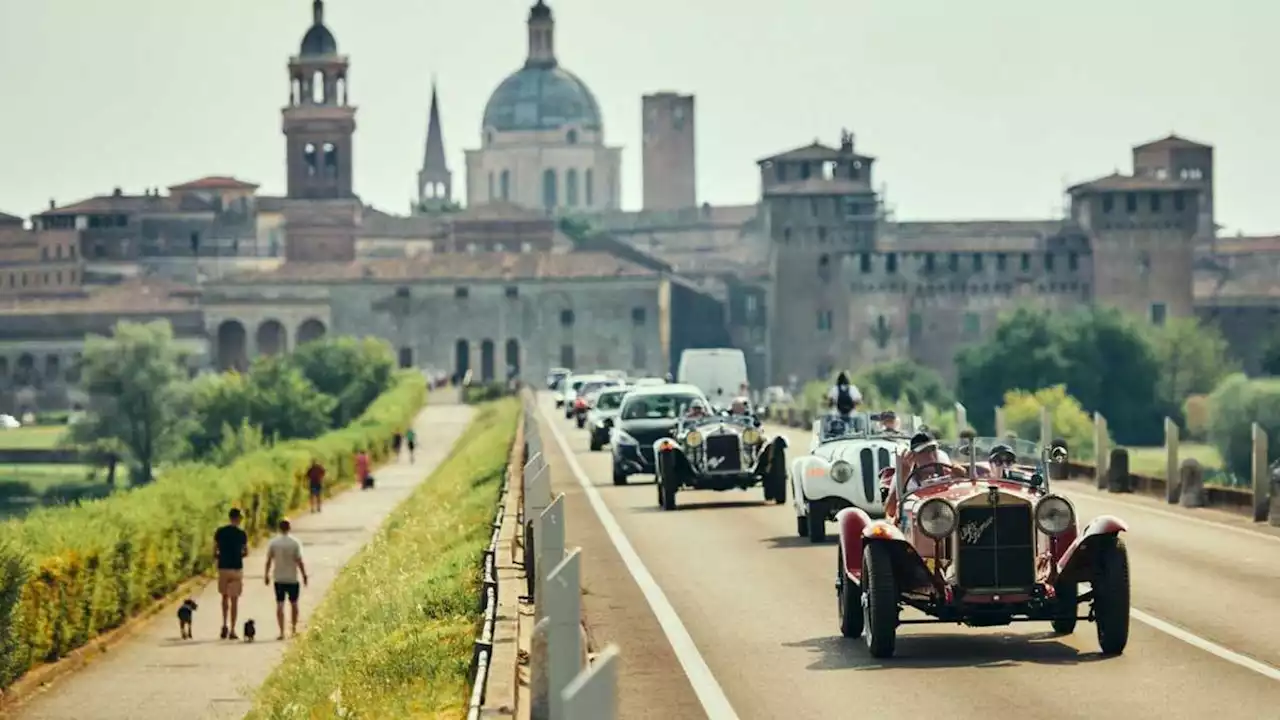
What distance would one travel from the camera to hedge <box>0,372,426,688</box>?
25797 mm

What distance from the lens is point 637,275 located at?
14500 centimetres

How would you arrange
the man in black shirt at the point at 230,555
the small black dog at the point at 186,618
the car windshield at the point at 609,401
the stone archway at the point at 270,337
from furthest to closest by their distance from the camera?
the stone archway at the point at 270,337 → the car windshield at the point at 609,401 → the small black dog at the point at 186,618 → the man in black shirt at the point at 230,555

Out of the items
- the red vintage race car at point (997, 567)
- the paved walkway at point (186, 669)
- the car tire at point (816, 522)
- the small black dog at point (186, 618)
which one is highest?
the red vintage race car at point (997, 567)

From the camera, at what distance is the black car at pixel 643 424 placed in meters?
33.3

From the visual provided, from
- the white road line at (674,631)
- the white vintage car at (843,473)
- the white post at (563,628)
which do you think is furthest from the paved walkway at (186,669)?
the white post at (563,628)

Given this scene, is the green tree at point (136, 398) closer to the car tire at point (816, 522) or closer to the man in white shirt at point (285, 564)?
the man in white shirt at point (285, 564)

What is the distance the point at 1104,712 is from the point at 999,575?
72.7 inches

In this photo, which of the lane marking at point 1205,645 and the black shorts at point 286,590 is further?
the black shorts at point 286,590

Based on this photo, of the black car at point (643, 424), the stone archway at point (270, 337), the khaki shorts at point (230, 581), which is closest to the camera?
the khaki shorts at point (230, 581)

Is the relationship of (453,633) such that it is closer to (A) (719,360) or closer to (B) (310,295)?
(A) (719,360)

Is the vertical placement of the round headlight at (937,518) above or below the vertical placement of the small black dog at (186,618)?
above

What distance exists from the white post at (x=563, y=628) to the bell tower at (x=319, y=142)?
149 m

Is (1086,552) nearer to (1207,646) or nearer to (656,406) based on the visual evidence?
(1207,646)

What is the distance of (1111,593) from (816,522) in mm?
8501
